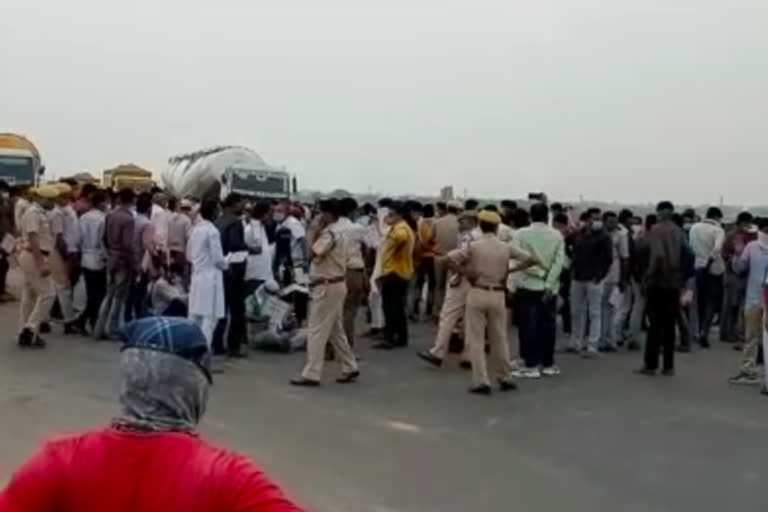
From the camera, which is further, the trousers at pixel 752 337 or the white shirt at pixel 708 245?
the white shirt at pixel 708 245

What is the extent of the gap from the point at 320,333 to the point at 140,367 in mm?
8865

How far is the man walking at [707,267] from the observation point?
55.3 ft

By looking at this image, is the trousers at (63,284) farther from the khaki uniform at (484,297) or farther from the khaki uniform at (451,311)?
the khaki uniform at (484,297)

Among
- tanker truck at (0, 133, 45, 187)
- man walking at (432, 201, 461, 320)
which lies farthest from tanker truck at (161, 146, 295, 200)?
man walking at (432, 201, 461, 320)

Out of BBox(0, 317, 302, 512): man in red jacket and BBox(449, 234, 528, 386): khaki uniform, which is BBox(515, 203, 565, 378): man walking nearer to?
BBox(449, 234, 528, 386): khaki uniform

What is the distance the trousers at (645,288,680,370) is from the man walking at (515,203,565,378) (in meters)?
1.06

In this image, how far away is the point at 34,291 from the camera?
1348 centimetres

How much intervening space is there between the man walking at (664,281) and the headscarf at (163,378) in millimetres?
10553

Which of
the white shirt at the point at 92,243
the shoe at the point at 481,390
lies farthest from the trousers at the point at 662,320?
the white shirt at the point at 92,243

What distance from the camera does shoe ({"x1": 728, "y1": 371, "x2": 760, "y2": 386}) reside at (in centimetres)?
1322

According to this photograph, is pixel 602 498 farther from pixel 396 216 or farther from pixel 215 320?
pixel 396 216

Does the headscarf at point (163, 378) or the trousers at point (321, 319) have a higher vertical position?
the headscarf at point (163, 378)

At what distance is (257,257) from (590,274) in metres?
3.88

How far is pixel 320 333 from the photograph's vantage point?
458 inches
